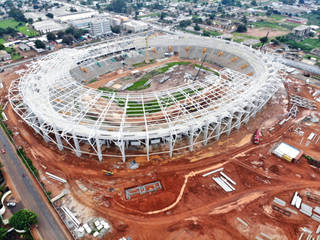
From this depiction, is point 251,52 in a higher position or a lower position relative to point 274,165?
higher

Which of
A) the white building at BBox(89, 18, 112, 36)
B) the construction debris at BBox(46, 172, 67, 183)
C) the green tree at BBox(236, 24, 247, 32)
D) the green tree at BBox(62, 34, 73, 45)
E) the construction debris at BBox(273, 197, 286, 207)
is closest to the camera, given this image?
the construction debris at BBox(273, 197, 286, 207)

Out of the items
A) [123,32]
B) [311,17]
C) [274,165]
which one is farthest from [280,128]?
[311,17]

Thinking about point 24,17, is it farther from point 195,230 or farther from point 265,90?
point 195,230

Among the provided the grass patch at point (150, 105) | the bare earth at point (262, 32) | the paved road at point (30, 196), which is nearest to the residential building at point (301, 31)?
the bare earth at point (262, 32)

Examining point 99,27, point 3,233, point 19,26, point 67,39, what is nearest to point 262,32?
point 99,27

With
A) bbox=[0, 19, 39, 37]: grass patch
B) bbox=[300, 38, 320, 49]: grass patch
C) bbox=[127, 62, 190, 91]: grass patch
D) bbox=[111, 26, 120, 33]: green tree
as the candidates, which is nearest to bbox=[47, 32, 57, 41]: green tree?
bbox=[0, 19, 39, 37]: grass patch

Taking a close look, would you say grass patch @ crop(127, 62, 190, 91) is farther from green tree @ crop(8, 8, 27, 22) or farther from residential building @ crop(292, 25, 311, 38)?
green tree @ crop(8, 8, 27, 22)
